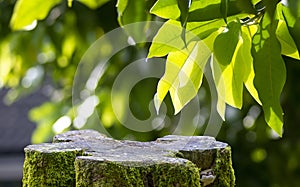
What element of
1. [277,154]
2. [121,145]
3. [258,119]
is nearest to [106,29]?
[258,119]

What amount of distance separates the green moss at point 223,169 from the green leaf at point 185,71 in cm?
9

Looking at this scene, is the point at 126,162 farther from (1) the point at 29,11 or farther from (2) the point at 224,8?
(1) the point at 29,11

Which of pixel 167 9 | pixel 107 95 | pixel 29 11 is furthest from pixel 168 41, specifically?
pixel 107 95

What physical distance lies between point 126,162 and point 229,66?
17 cm

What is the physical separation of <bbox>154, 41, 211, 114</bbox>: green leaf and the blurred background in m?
0.96

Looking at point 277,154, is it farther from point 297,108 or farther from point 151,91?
point 151,91

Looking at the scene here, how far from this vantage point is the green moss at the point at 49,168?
688 mm

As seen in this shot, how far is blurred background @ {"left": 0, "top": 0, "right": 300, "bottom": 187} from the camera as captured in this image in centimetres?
179

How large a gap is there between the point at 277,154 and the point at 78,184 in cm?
142

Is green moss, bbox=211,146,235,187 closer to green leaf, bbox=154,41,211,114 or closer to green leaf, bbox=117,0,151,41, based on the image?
green leaf, bbox=154,41,211,114

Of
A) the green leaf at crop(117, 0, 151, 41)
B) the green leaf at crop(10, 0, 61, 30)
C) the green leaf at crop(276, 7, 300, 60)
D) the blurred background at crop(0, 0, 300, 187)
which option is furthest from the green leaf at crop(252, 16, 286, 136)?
the blurred background at crop(0, 0, 300, 187)

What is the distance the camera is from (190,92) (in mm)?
692

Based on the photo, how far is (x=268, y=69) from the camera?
661 millimetres

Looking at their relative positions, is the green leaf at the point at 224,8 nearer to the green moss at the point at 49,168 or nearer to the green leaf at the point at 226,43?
the green leaf at the point at 226,43
